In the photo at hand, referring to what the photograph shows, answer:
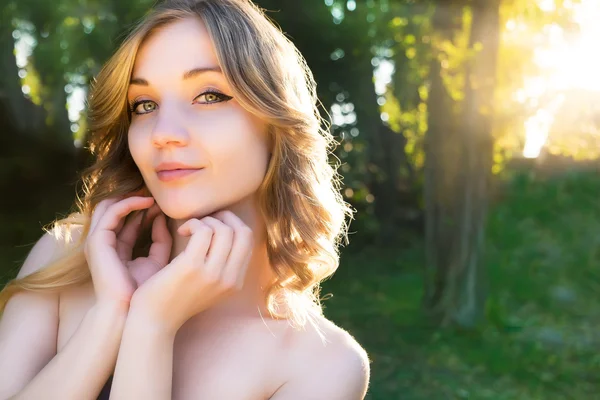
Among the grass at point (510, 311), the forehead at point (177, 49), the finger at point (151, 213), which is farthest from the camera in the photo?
the grass at point (510, 311)

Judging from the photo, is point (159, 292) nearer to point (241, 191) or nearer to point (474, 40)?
point (241, 191)

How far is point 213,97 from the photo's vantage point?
2145mm

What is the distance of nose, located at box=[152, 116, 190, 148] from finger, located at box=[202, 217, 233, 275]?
0.79ft

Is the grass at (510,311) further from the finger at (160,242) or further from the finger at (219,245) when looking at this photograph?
the finger at (219,245)

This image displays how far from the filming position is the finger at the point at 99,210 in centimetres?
221

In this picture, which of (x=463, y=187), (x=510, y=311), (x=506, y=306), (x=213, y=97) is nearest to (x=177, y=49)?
(x=213, y=97)

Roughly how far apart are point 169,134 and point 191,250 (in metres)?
0.33

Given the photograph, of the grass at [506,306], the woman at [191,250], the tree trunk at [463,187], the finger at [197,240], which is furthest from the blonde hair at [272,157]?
the tree trunk at [463,187]

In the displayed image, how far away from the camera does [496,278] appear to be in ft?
46.3

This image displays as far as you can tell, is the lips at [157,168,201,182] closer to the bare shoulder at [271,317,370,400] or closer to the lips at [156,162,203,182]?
the lips at [156,162,203,182]

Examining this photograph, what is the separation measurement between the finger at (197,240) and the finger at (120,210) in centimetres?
26

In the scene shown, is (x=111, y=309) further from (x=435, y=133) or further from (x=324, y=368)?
(x=435, y=133)

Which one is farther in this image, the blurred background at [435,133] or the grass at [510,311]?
the blurred background at [435,133]

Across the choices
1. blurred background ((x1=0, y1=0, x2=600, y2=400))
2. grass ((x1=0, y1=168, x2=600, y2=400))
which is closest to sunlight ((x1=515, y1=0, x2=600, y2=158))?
blurred background ((x1=0, y1=0, x2=600, y2=400))
